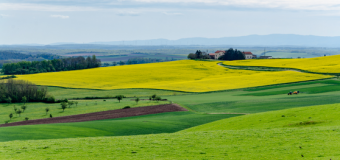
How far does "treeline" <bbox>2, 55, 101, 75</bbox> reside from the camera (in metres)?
128

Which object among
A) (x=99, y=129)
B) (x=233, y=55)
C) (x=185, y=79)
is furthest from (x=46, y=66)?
(x=99, y=129)

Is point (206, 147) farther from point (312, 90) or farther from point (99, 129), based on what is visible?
point (312, 90)

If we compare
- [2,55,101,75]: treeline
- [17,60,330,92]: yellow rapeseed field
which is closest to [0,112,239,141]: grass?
[17,60,330,92]: yellow rapeseed field

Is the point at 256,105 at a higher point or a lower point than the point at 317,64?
lower

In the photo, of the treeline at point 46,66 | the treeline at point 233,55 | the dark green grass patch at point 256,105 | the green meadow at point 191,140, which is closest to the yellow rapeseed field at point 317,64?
the dark green grass patch at point 256,105

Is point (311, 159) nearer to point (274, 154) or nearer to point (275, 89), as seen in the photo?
point (274, 154)

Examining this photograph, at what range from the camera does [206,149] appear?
17.5 meters

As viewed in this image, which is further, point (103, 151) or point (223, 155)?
point (103, 151)

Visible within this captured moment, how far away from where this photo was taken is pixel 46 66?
13900 cm

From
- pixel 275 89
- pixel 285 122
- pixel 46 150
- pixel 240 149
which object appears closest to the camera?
pixel 240 149

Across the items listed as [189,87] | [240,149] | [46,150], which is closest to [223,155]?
[240,149]

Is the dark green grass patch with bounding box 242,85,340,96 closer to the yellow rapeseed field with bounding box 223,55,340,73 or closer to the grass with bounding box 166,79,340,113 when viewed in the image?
the grass with bounding box 166,79,340,113

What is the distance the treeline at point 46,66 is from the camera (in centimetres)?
12750

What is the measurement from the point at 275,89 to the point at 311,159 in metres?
47.9
